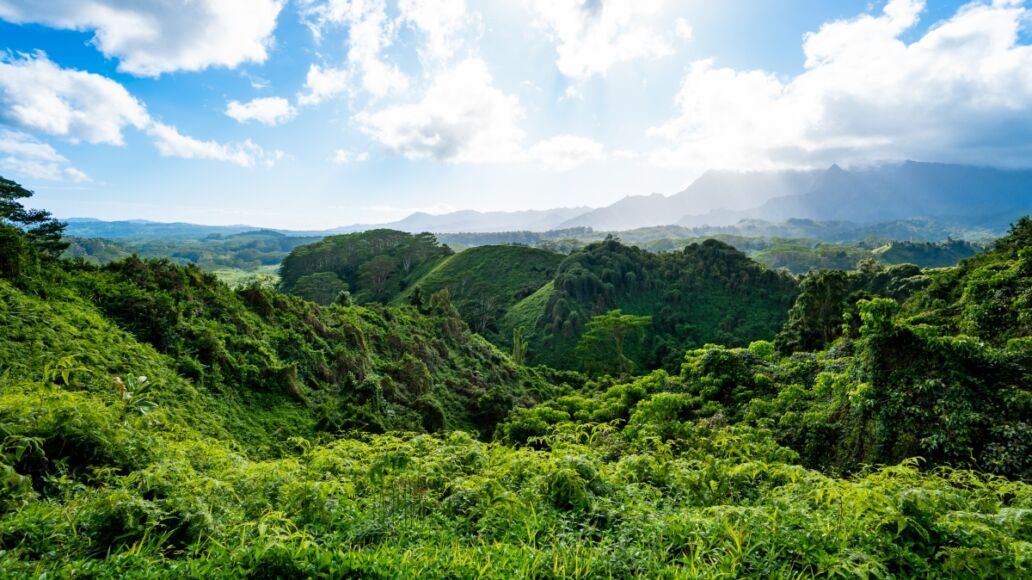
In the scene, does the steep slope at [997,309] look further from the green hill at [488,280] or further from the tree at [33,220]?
the tree at [33,220]

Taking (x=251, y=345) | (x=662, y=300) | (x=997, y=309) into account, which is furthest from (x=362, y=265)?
(x=997, y=309)

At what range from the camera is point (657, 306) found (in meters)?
62.3

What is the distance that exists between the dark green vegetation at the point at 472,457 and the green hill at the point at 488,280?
148ft

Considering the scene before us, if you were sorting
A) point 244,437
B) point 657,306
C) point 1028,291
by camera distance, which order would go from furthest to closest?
point 657,306
point 244,437
point 1028,291

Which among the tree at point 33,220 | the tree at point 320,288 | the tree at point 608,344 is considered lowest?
the tree at point 608,344

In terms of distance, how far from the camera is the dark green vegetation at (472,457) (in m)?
3.89

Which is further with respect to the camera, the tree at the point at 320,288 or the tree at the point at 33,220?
the tree at the point at 320,288

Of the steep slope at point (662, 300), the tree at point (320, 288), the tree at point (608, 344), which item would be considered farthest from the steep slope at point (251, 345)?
the tree at point (320, 288)

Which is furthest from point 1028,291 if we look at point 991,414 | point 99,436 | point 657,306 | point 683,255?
point 683,255

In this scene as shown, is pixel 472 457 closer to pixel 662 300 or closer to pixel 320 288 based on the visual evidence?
pixel 662 300

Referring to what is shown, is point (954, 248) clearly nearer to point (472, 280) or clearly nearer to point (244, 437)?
point (472, 280)

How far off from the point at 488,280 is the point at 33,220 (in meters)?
54.4

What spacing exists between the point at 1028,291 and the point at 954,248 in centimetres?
21357

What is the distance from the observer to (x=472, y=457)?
673cm
